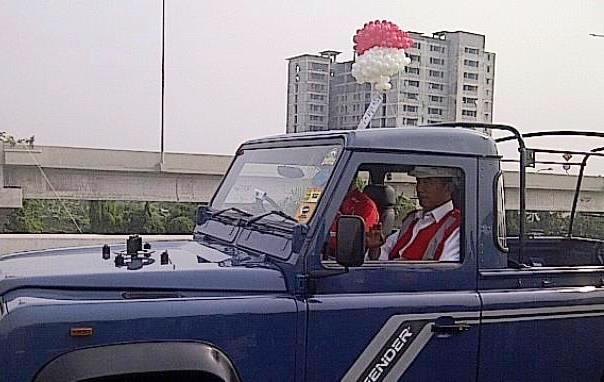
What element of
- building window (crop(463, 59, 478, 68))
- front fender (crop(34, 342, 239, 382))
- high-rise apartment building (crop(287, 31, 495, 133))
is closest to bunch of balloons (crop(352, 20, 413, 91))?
high-rise apartment building (crop(287, 31, 495, 133))

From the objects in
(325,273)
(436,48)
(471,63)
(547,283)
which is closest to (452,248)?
(547,283)

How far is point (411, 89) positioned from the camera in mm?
7305

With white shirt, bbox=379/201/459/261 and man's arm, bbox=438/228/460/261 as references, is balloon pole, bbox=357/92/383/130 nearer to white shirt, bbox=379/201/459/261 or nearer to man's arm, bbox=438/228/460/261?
white shirt, bbox=379/201/459/261

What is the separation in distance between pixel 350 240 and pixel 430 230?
86 centimetres

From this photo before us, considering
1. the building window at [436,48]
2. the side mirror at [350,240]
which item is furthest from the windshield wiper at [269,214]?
the building window at [436,48]

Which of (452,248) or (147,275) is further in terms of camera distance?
(452,248)

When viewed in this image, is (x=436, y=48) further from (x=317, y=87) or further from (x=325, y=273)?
(x=325, y=273)

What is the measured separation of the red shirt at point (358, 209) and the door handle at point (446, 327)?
0.59m

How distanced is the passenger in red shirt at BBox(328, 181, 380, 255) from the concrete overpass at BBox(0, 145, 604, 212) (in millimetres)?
20527

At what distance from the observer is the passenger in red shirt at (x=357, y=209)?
3.74m

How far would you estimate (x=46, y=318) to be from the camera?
3.19 m

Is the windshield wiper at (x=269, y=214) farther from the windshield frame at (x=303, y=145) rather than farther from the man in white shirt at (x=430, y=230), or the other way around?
the man in white shirt at (x=430, y=230)

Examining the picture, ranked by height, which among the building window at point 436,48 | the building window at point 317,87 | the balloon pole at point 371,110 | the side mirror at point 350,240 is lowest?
Answer: the side mirror at point 350,240

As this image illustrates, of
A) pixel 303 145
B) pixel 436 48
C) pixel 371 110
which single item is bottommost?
pixel 303 145
